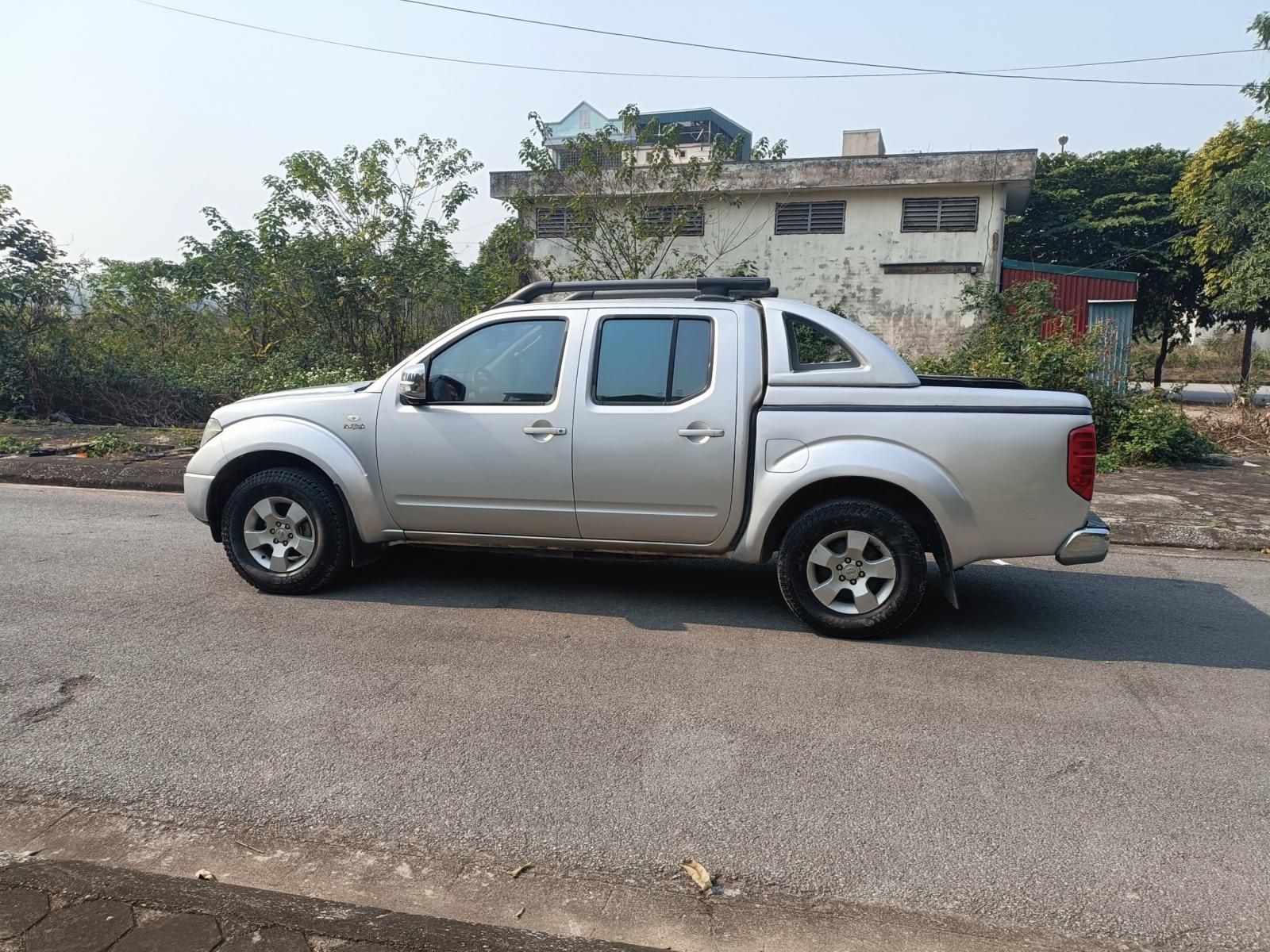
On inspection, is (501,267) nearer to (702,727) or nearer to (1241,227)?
(702,727)

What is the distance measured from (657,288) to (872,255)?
14.0 metres

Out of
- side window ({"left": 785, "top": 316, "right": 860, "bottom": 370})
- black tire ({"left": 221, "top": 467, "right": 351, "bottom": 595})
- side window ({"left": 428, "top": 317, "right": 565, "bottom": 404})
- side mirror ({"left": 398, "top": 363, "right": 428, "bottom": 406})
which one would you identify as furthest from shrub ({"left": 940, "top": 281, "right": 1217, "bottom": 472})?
black tire ({"left": 221, "top": 467, "right": 351, "bottom": 595})

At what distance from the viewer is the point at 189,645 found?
5.06 metres

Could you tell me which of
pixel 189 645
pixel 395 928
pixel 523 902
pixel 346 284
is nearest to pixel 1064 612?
pixel 523 902

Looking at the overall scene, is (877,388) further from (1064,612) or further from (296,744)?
(296,744)

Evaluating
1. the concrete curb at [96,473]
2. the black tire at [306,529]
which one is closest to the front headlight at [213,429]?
the black tire at [306,529]

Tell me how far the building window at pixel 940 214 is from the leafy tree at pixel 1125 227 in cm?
1417

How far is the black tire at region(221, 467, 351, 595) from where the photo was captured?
5.86 metres

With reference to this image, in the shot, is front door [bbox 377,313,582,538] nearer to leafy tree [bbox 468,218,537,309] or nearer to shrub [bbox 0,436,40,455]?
shrub [bbox 0,436,40,455]

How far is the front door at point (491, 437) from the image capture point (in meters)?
5.59

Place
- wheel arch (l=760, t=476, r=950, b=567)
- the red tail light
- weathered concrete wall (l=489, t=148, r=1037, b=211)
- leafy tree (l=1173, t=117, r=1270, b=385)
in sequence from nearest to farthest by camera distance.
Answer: the red tail light, wheel arch (l=760, t=476, r=950, b=567), leafy tree (l=1173, t=117, r=1270, b=385), weathered concrete wall (l=489, t=148, r=1037, b=211)

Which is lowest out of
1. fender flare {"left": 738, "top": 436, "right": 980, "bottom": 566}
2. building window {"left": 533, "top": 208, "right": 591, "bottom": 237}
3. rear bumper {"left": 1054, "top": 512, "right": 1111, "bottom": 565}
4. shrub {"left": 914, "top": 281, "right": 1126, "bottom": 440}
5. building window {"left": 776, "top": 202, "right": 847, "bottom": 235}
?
rear bumper {"left": 1054, "top": 512, "right": 1111, "bottom": 565}

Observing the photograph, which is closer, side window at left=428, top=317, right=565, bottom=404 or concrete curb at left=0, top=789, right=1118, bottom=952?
concrete curb at left=0, top=789, right=1118, bottom=952

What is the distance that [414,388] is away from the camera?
18.9 ft
